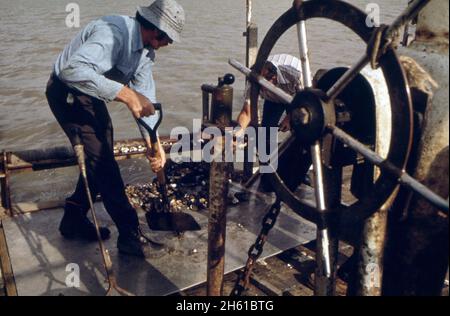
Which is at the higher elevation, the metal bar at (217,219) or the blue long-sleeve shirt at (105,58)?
the blue long-sleeve shirt at (105,58)

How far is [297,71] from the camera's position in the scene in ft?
16.1

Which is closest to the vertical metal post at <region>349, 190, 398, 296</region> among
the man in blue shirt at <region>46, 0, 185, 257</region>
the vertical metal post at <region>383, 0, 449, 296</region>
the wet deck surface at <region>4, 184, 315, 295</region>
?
the vertical metal post at <region>383, 0, 449, 296</region>

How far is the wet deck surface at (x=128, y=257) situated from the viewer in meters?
3.41

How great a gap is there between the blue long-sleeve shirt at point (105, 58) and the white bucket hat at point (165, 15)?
0.16 metres

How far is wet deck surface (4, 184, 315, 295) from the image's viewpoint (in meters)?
3.41

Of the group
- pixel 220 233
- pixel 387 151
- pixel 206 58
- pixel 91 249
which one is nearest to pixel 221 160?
pixel 220 233

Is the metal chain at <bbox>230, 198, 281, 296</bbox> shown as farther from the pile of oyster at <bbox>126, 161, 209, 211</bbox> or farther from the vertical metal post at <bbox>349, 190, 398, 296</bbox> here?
the pile of oyster at <bbox>126, 161, 209, 211</bbox>

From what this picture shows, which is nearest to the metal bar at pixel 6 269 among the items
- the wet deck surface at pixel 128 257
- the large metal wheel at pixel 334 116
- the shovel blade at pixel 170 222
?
the wet deck surface at pixel 128 257

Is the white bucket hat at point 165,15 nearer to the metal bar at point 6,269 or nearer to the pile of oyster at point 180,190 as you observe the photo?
the pile of oyster at point 180,190

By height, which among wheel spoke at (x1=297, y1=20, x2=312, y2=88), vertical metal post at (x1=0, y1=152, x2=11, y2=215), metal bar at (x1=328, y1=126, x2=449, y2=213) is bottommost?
vertical metal post at (x1=0, y1=152, x2=11, y2=215)

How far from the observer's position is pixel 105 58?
3316mm

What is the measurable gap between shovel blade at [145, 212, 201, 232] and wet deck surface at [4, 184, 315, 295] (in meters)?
0.06

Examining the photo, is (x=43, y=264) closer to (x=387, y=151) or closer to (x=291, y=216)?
(x=291, y=216)

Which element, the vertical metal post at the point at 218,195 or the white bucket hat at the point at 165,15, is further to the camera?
the white bucket hat at the point at 165,15
